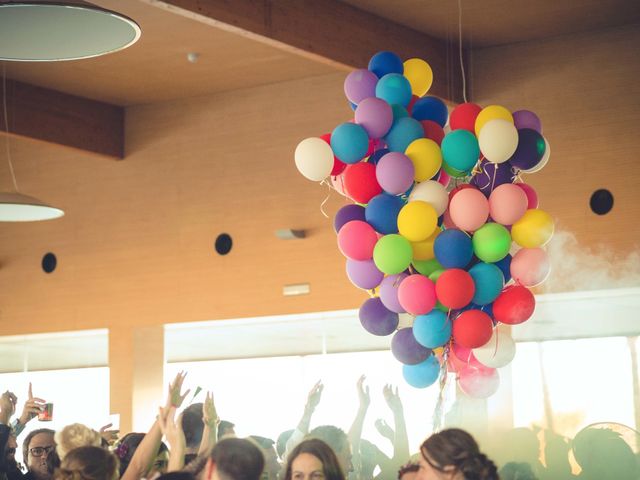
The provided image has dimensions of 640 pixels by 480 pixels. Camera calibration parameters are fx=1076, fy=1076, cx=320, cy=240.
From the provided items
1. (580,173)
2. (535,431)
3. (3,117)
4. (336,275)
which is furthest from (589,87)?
(3,117)

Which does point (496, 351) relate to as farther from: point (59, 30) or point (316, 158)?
point (59, 30)

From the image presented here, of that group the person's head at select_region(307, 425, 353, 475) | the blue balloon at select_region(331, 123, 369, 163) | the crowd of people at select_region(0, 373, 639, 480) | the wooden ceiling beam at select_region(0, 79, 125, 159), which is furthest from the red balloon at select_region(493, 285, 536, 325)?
the wooden ceiling beam at select_region(0, 79, 125, 159)

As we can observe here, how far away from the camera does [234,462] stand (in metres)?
3.72

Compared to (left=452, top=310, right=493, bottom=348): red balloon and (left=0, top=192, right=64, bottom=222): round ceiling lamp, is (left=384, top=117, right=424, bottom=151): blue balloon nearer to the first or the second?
(left=452, top=310, right=493, bottom=348): red balloon

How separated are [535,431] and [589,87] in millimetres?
3428

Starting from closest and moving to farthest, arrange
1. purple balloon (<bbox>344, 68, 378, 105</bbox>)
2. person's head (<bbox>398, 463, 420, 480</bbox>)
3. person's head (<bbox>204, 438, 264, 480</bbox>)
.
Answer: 1. person's head (<bbox>204, 438, 264, 480</bbox>)
2. person's head (<bbox>398, 463, 420, 480</bbox>)
3. purple balloon (<bbox>344, 68, 378, 105</bbox>)

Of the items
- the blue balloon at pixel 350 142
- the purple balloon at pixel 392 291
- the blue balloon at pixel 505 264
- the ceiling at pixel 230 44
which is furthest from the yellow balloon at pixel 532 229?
the ceiling at pixel 230 44

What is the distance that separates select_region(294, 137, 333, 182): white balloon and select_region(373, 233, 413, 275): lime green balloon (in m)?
0.46

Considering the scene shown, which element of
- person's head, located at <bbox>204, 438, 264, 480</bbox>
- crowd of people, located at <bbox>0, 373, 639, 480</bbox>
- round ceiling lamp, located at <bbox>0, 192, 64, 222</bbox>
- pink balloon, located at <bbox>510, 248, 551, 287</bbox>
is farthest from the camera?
round ceiling lamp, located at <bbox>0, 192, 64, 222</bbox>

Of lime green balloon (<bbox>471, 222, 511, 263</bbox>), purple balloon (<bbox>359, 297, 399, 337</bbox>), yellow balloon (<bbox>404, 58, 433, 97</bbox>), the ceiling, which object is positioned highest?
the ceiling

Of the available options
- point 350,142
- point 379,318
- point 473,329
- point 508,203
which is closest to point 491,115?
point 508,203

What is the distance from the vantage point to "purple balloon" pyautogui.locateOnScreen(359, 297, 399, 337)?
16.9ft

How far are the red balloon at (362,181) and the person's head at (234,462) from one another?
1595 millimetres

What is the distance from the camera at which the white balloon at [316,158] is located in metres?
4.98
